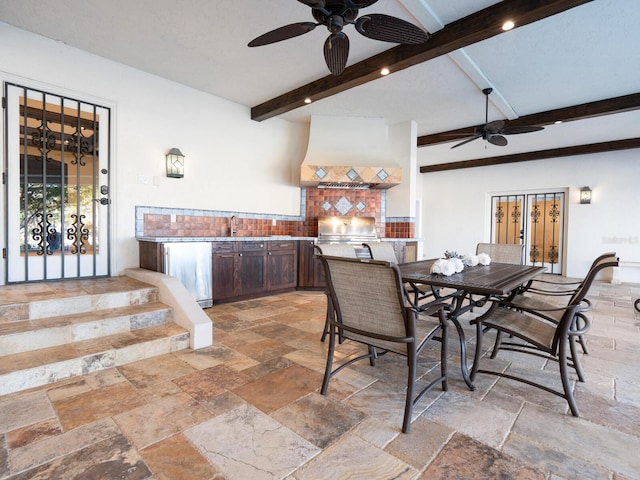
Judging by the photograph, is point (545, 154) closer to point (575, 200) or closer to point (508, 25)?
point (575, 200)

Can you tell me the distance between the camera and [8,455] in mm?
1427

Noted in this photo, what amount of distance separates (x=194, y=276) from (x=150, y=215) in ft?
3.50

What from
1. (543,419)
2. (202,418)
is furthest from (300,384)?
(543,419)

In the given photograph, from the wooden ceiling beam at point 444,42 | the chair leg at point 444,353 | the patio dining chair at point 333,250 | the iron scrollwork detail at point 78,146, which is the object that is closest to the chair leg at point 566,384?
the chair leg at point 444,353

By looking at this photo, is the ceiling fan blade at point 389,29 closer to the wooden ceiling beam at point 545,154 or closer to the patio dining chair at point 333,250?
the patio dining chair at point 333,250

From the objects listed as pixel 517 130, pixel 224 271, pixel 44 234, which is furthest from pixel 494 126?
pixel 44 234

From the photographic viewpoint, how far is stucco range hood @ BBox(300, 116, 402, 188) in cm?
515

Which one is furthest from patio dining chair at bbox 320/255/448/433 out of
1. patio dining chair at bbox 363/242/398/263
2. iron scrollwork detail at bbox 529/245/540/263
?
iron scrollwork detail at bbox 529/245/540/263

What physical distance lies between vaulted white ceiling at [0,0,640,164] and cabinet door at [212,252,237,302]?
90.6 inches

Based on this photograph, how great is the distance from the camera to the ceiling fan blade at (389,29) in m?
2.04

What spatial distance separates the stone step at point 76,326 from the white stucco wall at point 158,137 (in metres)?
1.28

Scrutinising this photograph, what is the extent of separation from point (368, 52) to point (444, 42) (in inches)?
33.2

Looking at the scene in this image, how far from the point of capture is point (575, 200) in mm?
7105

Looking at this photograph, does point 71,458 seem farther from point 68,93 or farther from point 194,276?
point 68,93
